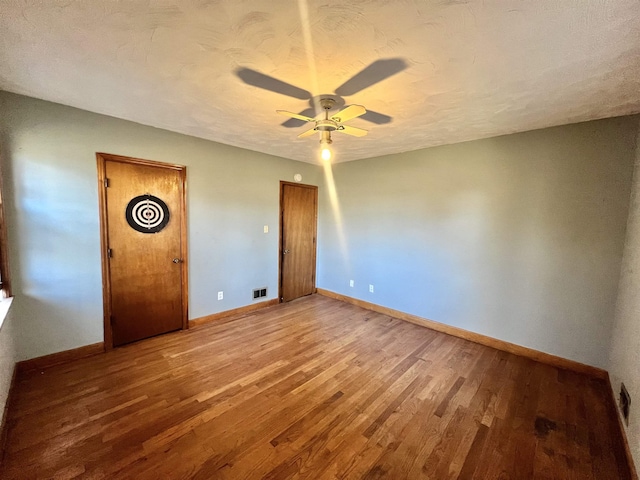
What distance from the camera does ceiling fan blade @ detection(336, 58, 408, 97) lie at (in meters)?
1.59

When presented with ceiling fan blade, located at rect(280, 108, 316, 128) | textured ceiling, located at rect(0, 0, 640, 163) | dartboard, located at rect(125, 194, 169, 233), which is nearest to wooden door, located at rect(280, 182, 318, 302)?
ceiling fan blade, located at rect(280, 108, 316, 128)

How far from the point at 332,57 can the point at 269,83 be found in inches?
21.3

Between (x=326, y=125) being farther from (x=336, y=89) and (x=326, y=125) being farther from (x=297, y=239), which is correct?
(x=297, y=239)

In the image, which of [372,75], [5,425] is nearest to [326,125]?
[372,75]

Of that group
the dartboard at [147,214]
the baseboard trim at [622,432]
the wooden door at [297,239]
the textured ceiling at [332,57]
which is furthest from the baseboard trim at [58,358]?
the baseboard trim at [622,432]

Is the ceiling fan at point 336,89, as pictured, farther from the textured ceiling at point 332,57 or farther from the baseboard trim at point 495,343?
the baseboard trim at point 495,343

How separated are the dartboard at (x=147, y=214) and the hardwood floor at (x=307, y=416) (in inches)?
51.9

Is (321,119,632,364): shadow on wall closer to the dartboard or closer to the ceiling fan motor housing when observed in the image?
the ceiling fan motor housing

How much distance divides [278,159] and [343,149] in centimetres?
112

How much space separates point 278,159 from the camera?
4133mm

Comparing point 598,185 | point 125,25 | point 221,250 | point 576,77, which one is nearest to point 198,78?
point 125,25

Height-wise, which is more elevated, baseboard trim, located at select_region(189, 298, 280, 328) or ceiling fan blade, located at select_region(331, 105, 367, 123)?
ceiling fan blade, located at select_region(331, 105, 367, 123)

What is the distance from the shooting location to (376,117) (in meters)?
2.44

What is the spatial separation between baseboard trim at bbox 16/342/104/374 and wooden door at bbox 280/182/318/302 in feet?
7.94
